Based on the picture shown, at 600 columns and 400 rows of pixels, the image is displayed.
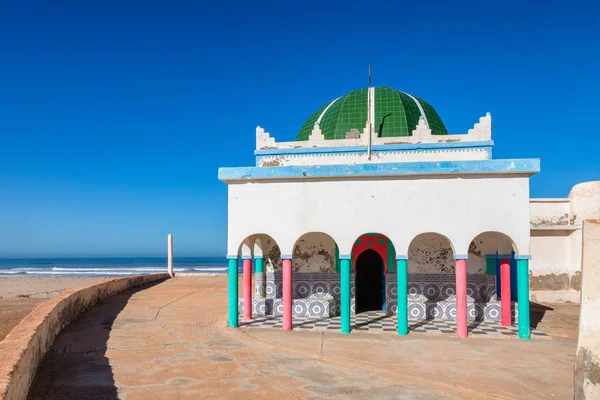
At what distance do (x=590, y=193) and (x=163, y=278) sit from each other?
19.2 metres

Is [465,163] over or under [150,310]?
over

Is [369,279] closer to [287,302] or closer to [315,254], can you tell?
[315,254]

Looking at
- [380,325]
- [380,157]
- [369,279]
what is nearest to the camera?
[380,325]

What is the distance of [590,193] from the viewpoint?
15797mm

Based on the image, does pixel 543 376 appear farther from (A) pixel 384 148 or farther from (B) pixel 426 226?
(A) pixel 384 148

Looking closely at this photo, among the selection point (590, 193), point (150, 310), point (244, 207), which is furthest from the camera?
point (590, 193)

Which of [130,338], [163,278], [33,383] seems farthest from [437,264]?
[163,278]

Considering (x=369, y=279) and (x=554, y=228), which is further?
(x=554, y=228)

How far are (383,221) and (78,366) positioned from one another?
6.28 m

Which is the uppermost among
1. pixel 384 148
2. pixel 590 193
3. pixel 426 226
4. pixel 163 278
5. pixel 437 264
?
pixel 384 148

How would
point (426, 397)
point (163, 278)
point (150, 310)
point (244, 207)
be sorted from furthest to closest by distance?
point (163, 278), point (150, 310), point (244, 207), point (426, 397)

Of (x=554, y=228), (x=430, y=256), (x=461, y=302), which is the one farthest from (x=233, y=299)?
(x=554, y=228)

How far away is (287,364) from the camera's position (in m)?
7.82

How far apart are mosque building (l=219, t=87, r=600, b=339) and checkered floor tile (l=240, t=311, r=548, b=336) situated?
0.86 ft
